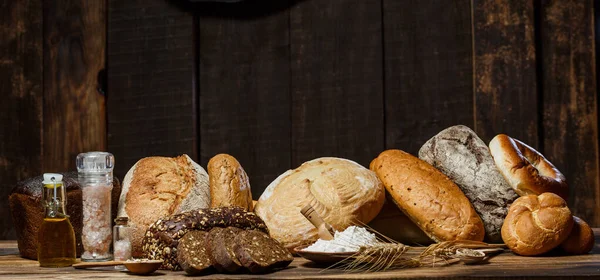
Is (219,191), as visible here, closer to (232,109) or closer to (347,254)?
(347,254)

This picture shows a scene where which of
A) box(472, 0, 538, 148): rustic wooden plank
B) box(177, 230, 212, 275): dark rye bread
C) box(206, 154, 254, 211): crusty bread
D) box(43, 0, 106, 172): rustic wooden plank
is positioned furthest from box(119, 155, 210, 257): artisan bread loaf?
box(472, 0, 538, 148): rustic wooden plank

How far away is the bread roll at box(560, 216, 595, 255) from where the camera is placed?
7.96ft

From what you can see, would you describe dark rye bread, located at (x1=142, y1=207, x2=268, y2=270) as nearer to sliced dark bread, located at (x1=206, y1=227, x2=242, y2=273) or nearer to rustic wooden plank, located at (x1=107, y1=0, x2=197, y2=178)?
sliced dark bread, located at (x1=206, y1=227, x2=242, y2=273)

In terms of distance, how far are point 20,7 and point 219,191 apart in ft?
4.84

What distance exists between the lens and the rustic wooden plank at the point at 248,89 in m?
3.36

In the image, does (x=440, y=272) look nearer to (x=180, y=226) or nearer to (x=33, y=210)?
(x=180, y=226)

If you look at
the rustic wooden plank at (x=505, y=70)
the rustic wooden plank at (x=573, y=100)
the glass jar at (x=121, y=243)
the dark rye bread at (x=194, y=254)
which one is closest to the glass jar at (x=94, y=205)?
the glass jar at (x=121, y=243)

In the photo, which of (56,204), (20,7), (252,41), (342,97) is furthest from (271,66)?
(56,204)

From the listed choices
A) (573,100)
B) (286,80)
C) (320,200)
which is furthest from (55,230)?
(573,100)

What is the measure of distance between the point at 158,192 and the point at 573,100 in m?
1.86

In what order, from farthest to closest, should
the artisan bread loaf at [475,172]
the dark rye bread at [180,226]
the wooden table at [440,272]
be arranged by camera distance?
the artisan bread loaf at [475,172] < the dark rye bread at [180,226] < the wooden table at [440,272]

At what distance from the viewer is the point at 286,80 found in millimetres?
3359

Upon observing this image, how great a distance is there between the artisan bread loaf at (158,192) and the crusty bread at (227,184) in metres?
0.04

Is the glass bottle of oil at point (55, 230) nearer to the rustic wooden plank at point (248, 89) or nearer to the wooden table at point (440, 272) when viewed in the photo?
the wooden table at point (440, 272)
